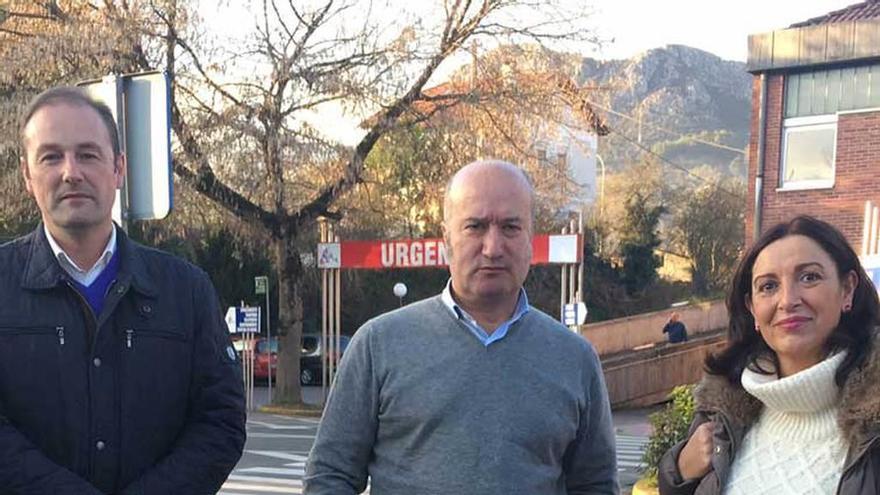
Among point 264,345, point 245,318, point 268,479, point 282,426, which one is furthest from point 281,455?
point 264,345

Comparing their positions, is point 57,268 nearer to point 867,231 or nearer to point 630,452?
point 867,231

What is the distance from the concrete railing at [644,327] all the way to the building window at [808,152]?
7.36 meters

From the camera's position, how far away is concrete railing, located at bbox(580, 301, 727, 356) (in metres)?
24.0

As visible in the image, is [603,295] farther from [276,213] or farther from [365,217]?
[276,213]

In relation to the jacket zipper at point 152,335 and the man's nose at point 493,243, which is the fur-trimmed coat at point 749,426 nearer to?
the man's nose at point 493,243

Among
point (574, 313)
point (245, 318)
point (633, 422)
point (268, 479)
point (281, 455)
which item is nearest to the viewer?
point (268, 479)

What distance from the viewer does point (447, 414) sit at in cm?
246

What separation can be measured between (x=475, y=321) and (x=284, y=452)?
1163 centimetres

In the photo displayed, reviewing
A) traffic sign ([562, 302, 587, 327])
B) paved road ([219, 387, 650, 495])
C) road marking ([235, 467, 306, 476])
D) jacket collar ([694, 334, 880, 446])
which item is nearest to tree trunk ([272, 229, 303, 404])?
paved road ([219, 387, 650, 495])

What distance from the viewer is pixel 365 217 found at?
63.9 feet

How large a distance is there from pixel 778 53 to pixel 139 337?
15.6 metres

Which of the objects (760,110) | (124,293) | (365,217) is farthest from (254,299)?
(124,293)

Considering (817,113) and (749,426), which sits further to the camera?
(817,113)

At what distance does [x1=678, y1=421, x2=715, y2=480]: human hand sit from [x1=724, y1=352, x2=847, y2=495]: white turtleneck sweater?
83mm
